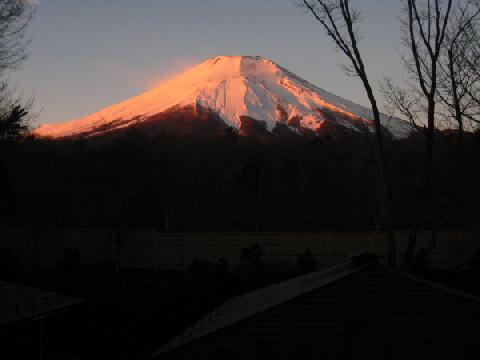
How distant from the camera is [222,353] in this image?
8461mm

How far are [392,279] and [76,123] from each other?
90301 mm

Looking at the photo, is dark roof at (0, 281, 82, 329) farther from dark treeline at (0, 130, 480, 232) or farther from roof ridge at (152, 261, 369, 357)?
dark treeline at (0, 130, 480, 232)

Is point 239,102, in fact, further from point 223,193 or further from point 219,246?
point 219,246

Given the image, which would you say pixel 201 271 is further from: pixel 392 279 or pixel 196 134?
pixel 196 134

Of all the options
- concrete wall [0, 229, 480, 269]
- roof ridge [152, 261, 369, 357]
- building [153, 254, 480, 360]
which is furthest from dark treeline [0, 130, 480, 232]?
building [153, 254, 480, 360]

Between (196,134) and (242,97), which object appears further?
(242,97)

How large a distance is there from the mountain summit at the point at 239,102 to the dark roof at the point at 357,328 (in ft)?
219

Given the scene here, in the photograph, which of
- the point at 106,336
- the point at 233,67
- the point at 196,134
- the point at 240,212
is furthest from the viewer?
the point at 233,67

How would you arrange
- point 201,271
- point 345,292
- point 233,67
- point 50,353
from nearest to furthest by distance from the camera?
point 345,292, point 50,353, point 201,271, point 233,67

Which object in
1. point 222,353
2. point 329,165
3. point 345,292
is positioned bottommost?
point 222,353

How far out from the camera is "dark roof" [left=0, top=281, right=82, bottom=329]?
8.86 m

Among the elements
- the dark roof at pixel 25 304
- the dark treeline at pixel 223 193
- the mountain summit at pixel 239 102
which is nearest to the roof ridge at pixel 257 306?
the dark roof at pixel 25 304

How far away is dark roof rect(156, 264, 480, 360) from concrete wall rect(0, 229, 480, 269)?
51.0ft

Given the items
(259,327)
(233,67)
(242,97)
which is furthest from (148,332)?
(233,67)
